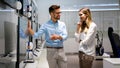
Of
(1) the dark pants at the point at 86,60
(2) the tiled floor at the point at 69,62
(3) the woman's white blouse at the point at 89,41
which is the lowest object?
(2) the tiled floor at the point at 69,62

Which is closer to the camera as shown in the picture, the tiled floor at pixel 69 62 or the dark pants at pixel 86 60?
the dark pants at pixel 86 60

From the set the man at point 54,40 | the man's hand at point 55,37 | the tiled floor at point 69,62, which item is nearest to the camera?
the man's hand at point 55,37

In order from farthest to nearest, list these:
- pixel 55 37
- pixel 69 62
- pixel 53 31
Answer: pixel 69 62, pixel 53 31, pixel 55 37

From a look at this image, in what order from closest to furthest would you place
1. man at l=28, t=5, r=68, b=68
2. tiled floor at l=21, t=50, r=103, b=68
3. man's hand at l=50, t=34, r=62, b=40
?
1. man's hand at l=50, t=34, r=62, b=40
2. man at l=28, t=5, r=68, b=68
3. tiled floor at l=21, t=50, r=103, b=68

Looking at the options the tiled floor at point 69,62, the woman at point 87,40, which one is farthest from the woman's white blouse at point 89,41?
the tiled floor at point 69,62

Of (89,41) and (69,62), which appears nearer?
(89,41)

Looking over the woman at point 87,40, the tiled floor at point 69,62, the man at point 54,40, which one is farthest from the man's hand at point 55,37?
the tiled floor at point 69,62

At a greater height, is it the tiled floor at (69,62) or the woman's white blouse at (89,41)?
the woman's white blouse at (89,41)

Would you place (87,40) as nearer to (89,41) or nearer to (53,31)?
(89,41)

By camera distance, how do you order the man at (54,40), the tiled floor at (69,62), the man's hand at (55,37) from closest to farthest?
the man's hand at (55,37) < the man at (54,40) < the tiled floor at (69,62)

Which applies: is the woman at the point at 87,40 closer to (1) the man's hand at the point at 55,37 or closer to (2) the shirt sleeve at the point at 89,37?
(2) the shirt sleeve at the point at 89,37

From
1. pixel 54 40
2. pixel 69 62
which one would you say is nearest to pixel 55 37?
pixel 54 40

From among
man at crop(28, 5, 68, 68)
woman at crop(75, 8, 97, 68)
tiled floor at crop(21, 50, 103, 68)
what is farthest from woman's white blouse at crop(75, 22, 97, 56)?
tiled floor at crop(21, 50, 103, 68)

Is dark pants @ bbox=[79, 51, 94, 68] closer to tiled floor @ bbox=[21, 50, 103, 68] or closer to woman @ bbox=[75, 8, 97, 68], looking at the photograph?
woman @ bbox=[75, 8, 97, 68]
